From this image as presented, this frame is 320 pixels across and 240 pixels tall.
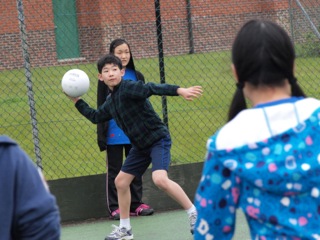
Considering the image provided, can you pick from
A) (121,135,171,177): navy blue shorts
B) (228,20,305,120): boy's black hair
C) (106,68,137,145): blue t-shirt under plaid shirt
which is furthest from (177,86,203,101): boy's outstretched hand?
(228,20,305,120): boy's black hair

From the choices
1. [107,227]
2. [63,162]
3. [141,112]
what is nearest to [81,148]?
[63,162]

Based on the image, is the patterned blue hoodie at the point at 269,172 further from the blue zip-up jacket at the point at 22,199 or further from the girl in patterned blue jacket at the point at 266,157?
the blue zip-up jacket at the point at 22,199

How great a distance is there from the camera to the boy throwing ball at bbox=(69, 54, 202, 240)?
6512 millimetres

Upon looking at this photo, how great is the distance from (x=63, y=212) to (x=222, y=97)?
405 centimetres

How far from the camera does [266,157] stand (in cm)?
248

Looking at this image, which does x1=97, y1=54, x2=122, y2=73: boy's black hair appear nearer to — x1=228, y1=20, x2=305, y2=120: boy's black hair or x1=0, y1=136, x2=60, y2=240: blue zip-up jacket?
x1=228, y1=20, x2=305, y2=120: boy's black hair

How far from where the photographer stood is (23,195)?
7.06ft

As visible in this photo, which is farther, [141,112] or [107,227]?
[107,227]

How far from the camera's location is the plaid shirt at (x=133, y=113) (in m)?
6.48

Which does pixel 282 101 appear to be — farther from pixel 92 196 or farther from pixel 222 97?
pixel 222 97

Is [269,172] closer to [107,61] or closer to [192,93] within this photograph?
[192,93]

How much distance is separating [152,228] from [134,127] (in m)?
1.14

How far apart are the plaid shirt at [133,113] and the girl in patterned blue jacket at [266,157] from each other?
3.89 metres


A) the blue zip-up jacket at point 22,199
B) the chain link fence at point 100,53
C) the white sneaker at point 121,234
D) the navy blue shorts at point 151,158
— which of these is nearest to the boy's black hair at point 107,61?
the navy blue shorts at point 151,158
